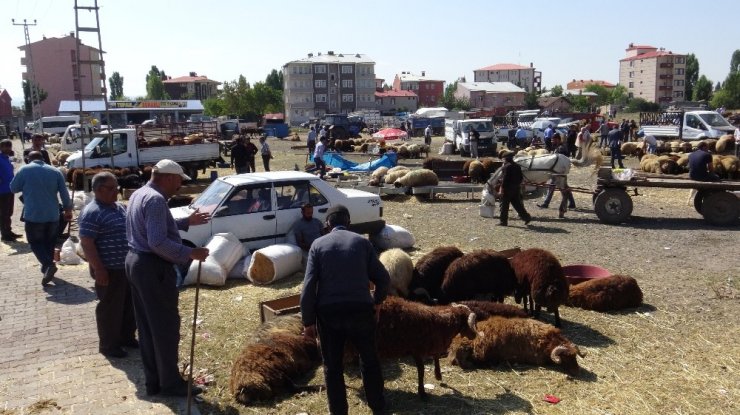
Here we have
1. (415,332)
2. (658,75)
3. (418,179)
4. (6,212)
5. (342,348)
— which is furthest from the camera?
(658,75)

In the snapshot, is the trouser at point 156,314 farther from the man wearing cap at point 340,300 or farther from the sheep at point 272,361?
the man wearing cap at point 340,300

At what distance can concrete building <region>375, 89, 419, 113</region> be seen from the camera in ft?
389

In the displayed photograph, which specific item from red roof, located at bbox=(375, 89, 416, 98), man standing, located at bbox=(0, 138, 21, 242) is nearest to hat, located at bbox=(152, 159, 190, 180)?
man standing, located at bbox=(0, 138, 21, 242)

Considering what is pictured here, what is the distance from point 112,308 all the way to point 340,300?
2.93 meters

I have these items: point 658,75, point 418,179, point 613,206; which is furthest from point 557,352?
point 658,75

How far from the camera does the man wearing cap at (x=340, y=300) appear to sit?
15.1 ft

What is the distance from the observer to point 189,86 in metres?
144

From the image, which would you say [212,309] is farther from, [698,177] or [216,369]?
[698,177]

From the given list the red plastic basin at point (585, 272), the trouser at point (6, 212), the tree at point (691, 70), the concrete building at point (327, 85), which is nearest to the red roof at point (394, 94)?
the concrete building at point (327, 85)

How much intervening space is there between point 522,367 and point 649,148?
25060 mm

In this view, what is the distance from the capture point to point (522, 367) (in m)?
6.11

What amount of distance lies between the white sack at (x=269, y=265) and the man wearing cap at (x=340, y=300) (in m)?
4.24

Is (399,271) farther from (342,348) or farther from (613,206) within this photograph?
(613,206)

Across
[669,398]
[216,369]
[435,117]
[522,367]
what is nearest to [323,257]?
[216,369]
